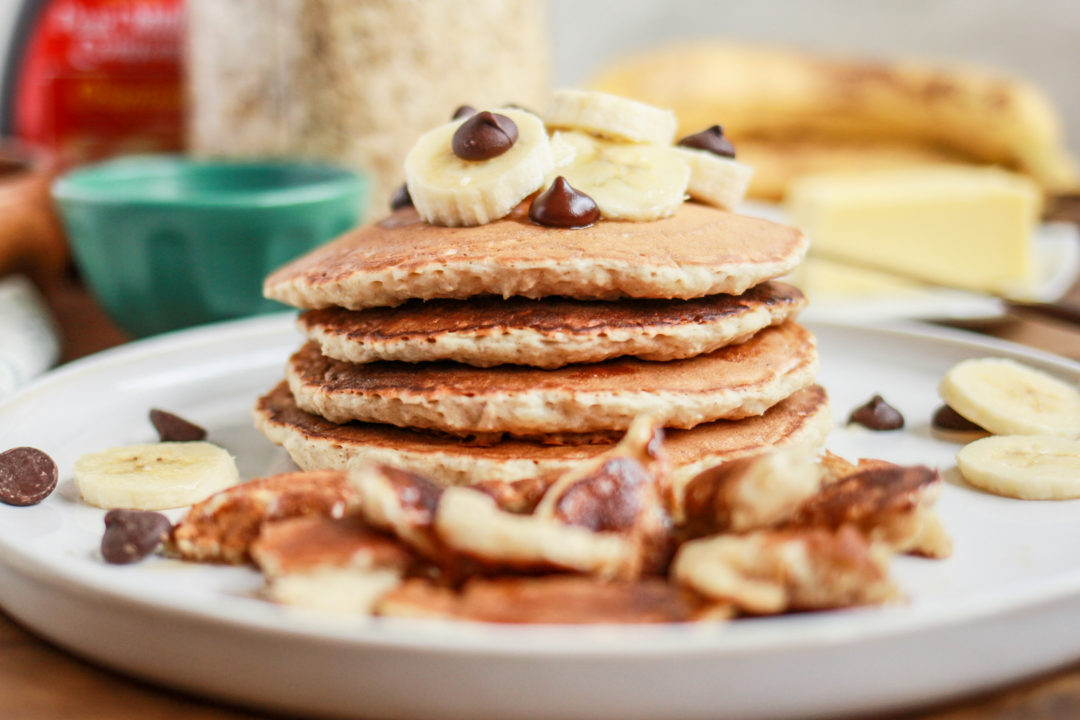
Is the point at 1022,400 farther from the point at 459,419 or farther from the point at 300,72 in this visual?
the point at 300,72

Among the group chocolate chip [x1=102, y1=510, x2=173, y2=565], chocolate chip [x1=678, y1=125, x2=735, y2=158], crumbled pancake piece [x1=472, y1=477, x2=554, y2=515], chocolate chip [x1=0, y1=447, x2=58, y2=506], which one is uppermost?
chocolate chip [x1=678, y1=125, x2=735, y2=158]

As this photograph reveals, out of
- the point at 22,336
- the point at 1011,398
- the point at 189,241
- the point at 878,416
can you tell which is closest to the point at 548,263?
the point at 878,416

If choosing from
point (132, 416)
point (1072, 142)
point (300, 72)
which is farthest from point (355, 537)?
point (1072, 142)

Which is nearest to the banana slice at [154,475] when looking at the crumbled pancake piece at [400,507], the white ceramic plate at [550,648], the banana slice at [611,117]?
the white ceramic plate at [550,648]

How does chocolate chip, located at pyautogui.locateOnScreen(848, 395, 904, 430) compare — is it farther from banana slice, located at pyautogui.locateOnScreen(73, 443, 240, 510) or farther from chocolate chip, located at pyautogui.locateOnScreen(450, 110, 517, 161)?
banana slice, located at pyautogui.locateOnScreen(73, 443, 240, 510)

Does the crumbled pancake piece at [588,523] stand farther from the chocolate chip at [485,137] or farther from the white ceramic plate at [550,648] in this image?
the chocolate chip at [485,137]

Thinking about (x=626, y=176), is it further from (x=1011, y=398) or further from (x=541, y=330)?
(x=1011, y=398)

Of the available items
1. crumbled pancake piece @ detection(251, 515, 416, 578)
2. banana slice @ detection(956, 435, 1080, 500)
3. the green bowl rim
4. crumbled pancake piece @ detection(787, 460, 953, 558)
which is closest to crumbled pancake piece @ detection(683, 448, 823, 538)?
crumbled pancake piece @ detection(787, 460, 953, 558)
